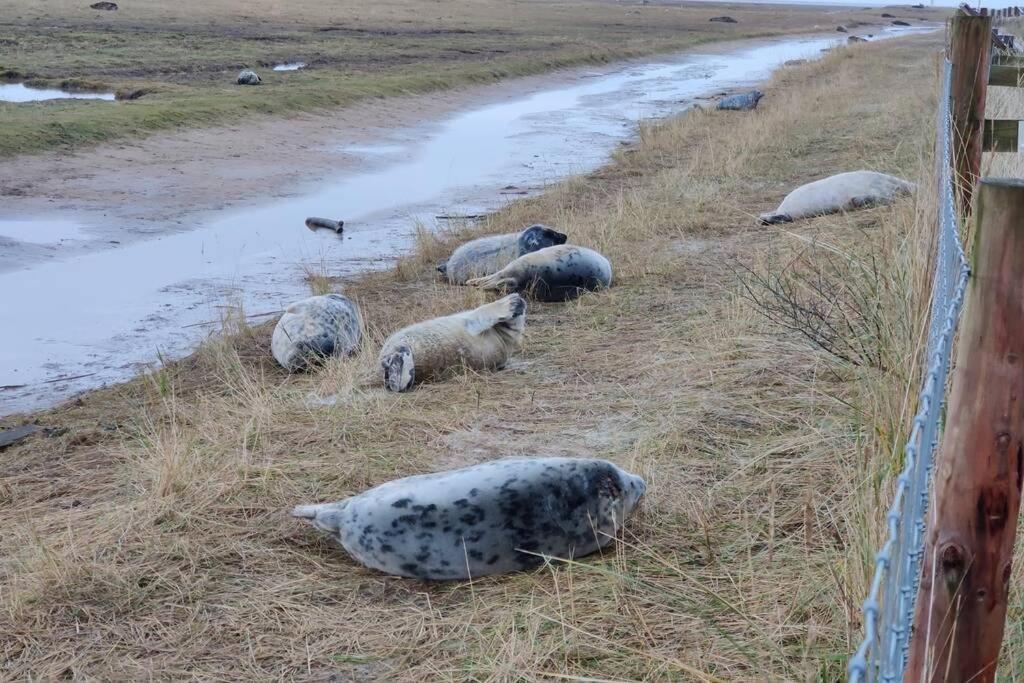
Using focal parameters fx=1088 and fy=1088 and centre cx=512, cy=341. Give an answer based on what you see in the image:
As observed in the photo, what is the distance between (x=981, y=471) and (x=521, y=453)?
2.95 meters

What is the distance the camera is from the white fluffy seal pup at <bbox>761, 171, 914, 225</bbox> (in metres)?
9.17

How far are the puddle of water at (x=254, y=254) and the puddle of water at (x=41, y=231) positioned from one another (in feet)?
0.42

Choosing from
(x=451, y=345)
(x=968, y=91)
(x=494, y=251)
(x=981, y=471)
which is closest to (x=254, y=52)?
(x=494, y=251)

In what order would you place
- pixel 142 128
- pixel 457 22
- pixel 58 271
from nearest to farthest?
pixel 58 271 < pixel 142 128 < pixel 457 22

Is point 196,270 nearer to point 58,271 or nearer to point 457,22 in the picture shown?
point 58,271

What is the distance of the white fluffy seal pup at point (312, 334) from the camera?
7.11m

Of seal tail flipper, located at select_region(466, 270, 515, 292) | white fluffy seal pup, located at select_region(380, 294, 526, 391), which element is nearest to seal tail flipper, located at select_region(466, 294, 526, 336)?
white fluffy seal pup, located at select_region(380, 294, 526, 391)

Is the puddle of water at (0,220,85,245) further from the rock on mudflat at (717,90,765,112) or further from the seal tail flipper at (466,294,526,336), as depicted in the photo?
the rock on mudflat at (717,90,765,112)

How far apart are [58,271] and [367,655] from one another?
8.09 meters

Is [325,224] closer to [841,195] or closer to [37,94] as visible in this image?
[841,195]

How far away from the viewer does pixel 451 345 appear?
6418 millimetres

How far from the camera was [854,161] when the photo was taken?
12.8 metres

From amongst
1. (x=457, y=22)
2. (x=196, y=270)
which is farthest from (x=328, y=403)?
(x=457, y=22)

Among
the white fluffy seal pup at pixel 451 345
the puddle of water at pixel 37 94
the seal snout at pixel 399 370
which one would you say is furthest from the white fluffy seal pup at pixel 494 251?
the puddle of water at pixel 37 94
